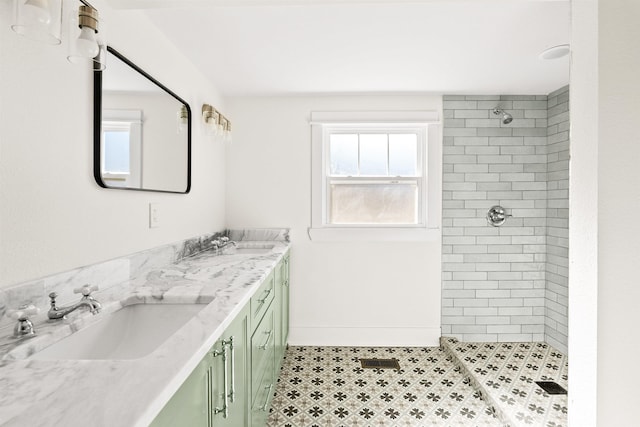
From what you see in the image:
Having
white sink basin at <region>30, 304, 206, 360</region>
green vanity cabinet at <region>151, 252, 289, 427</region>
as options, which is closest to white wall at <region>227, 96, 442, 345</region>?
green vanity cabinet at <region>151, 252, 289, 427</region>

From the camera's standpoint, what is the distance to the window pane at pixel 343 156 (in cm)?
330

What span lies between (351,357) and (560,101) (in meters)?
2.88

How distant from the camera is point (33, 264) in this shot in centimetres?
110

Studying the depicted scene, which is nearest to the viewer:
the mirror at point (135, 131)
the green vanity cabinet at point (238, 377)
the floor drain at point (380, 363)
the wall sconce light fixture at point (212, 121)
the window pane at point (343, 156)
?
the green vanity cabinet at point (238, 377)

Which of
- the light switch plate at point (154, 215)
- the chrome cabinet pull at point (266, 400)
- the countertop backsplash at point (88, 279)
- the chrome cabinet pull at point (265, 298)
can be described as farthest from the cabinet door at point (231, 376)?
the light switch plate at point (154, 215)

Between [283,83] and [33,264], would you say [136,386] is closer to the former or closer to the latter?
[33,264]

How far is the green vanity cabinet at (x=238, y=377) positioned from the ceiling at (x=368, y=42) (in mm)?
1397

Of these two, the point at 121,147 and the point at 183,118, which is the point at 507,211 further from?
the point at 121,147

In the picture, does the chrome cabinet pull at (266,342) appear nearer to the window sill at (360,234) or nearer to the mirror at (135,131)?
the mirror at (135,131)

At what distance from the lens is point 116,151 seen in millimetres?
1525

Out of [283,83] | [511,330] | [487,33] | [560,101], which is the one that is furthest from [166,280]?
[560,101]

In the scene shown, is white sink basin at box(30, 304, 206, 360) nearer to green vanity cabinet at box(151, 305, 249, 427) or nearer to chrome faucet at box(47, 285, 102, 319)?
chrome faucet at box(47, 285, 102, 319)

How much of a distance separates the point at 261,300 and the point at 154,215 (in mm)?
753

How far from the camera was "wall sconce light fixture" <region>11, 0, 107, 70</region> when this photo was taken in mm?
892
